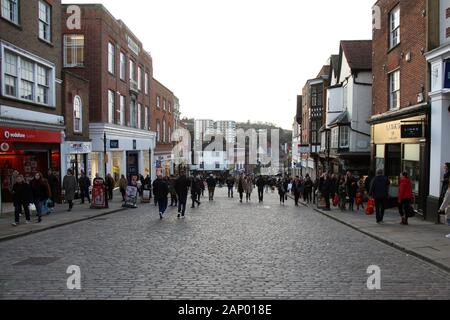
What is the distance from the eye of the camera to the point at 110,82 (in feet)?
108

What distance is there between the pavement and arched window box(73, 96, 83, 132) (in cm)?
574

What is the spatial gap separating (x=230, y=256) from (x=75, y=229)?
21.8 ft

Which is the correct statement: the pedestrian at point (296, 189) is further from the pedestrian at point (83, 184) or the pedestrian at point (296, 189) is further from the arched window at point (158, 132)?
the arched window at point (158, 132)

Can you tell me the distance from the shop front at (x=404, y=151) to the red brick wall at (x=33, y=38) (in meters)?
15.2

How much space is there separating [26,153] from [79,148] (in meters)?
5.40

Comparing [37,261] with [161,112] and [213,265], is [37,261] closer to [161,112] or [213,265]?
[213,265]

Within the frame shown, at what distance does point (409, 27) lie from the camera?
18.0 meters

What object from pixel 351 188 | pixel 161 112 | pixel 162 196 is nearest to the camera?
pixel 162 196

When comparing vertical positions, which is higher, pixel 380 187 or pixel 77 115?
pixel 77 115

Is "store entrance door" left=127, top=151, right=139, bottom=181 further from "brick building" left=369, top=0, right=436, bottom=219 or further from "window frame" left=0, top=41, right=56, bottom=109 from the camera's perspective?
"brick building" left=369, top=0, right=436, bottom=219

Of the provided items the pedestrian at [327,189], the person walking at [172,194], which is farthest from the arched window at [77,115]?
the pedestrian at [327,189]

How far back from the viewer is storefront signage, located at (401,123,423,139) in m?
16.2

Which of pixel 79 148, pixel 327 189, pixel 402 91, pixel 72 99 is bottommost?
pixel 327 189


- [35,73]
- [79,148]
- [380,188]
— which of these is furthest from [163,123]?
[380,188]
